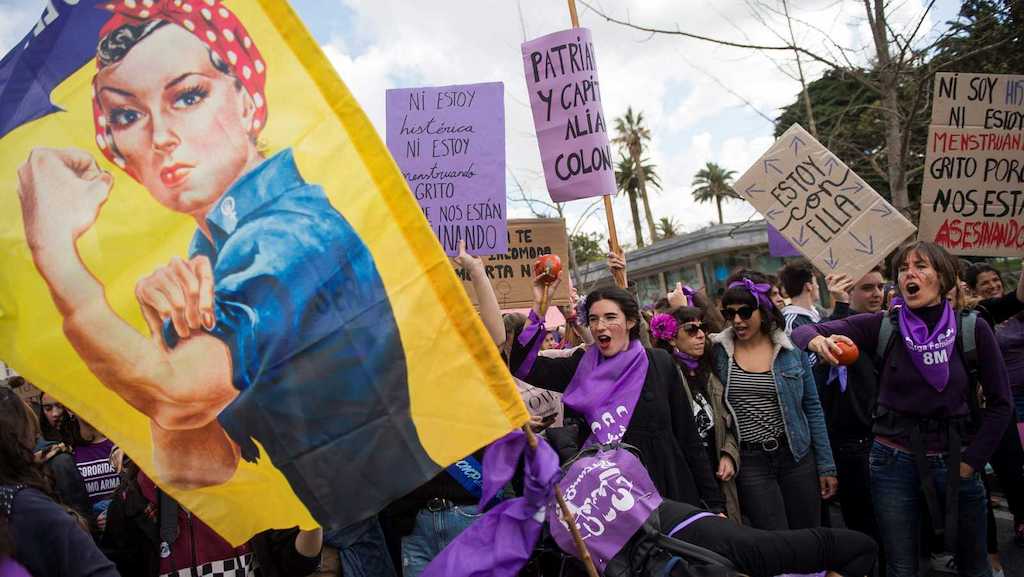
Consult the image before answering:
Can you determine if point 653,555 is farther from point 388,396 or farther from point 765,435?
point 765,435

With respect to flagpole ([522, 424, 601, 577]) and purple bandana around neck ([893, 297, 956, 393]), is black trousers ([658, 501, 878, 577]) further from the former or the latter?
purple bandana around neck ([893, 297, 956, 393])

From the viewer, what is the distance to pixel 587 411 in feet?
12.9

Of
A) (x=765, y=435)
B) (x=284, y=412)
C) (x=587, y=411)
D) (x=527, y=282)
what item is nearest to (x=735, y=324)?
(x=765, y=435)

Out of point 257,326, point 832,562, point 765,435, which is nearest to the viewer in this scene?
point 257,326

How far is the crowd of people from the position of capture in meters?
3.01

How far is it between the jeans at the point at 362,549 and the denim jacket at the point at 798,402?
197 cm

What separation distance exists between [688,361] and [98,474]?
3455 mm

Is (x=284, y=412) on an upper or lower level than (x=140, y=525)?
upper

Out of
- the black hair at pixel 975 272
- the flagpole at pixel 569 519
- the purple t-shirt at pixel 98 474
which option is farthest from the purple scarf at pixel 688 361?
the purple t-shirt at pixel 98 474

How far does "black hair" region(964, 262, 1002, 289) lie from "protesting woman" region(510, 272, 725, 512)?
315 centimetres

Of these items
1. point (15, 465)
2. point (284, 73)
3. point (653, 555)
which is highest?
point (284, 73)

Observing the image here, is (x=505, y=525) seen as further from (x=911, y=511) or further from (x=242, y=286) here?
(x=911, y=511)

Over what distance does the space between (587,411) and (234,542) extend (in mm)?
2019

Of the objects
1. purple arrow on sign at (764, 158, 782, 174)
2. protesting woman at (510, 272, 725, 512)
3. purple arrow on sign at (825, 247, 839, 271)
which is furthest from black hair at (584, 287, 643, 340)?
purple arrow on sign at (764, 158, 782, 174)
